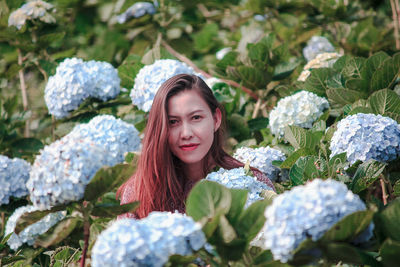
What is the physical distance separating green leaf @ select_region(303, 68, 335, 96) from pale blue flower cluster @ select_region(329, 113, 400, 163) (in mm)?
672

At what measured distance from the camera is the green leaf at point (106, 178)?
110cm

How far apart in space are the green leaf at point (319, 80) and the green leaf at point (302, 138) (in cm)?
46

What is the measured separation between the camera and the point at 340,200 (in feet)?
3.19

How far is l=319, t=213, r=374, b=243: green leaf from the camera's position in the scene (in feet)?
3.12

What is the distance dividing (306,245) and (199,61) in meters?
2.75

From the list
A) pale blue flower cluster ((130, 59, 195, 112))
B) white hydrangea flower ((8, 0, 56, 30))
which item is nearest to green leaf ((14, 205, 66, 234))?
pale blue flower cluster ((130, 59, 195, 112))

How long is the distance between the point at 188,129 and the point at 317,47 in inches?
62.3

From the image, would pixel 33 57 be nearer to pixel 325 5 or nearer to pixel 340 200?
pixel 325 5

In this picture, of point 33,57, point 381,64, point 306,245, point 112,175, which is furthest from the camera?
point 33,57

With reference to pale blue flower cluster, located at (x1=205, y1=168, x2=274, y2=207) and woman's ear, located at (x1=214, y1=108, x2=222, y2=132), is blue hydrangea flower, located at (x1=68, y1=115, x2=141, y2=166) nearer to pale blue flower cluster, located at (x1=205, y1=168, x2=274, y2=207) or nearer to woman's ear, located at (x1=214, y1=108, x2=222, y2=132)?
woman's ear, located at (x1=214, y1=108, x2=222, y2=132)

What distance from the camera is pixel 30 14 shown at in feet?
9.12

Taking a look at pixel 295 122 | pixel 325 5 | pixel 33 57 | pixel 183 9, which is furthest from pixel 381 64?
pixel 33 57

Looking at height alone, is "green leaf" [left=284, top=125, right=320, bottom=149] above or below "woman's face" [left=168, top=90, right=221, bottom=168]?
below

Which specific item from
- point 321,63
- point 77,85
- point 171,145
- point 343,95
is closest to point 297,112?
point 343,95
